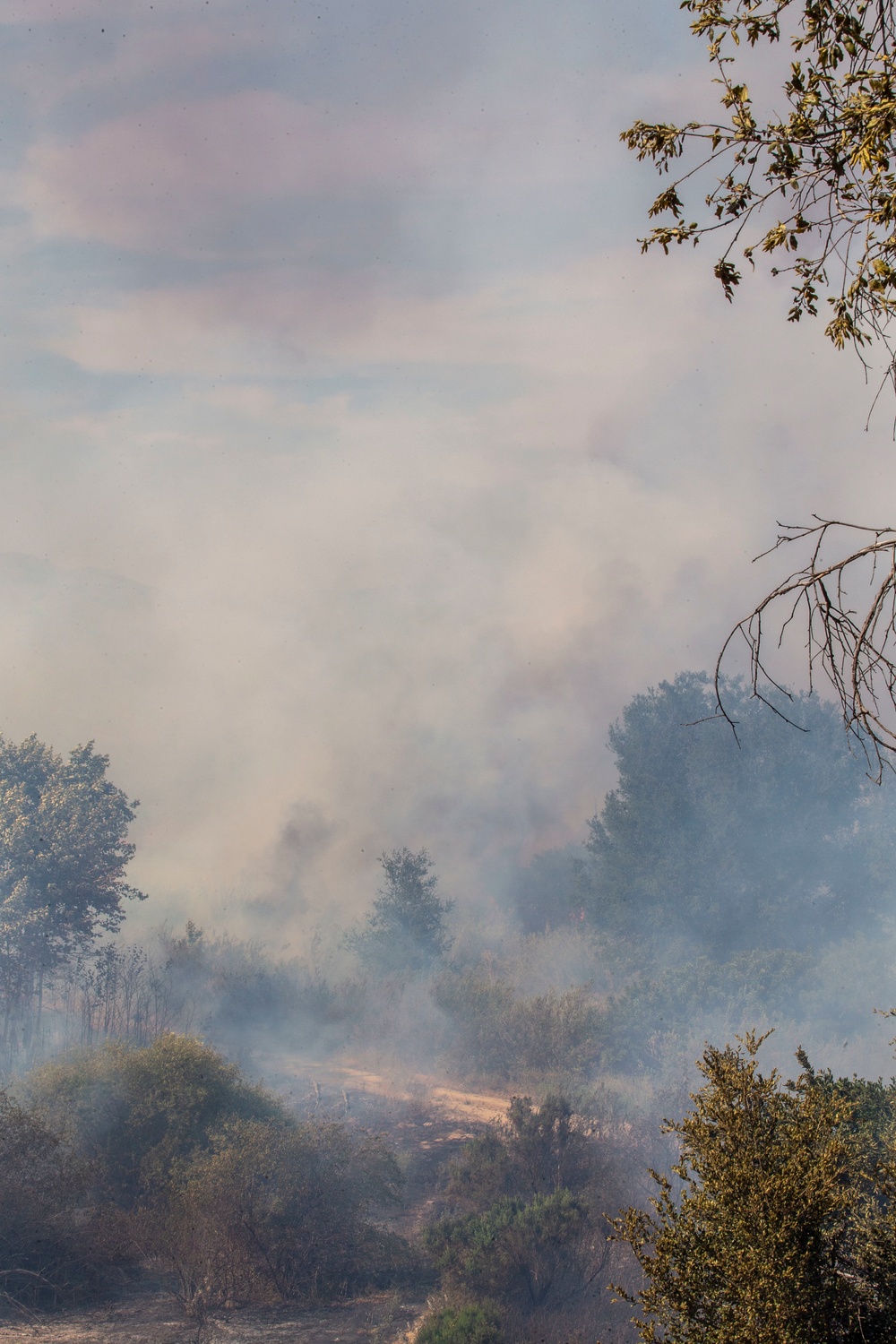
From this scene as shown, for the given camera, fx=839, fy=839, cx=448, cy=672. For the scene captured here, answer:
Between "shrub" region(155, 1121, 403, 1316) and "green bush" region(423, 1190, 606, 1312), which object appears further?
"shrub" region(155, 1121, 403, 1316)

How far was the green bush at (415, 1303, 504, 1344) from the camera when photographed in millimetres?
12531

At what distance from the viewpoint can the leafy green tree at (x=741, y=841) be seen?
139 feet

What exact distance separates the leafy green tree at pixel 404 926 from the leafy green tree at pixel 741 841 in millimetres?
9076

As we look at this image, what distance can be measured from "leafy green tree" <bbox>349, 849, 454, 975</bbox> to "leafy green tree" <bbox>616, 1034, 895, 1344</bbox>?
36.3 m

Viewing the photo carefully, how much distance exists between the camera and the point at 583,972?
4212 cm

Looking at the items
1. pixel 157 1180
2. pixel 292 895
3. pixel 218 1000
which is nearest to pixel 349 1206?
pixel 157 1180

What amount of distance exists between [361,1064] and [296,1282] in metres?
16.8

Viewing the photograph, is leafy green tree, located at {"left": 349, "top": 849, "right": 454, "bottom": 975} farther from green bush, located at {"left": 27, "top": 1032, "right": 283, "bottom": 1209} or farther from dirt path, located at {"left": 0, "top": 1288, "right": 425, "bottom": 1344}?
dirt path, located at {"left": 0, "top": 1288, "right": 425, "bottom": 1344}

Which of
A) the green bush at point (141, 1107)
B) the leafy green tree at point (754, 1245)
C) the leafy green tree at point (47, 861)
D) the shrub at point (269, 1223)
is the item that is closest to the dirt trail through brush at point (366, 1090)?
the green bush at point (141, 1107)

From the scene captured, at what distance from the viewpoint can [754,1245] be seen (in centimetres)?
533

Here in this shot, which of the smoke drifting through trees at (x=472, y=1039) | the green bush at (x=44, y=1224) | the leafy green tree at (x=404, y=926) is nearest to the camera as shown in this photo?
the green bush at (x=44, y=1224)

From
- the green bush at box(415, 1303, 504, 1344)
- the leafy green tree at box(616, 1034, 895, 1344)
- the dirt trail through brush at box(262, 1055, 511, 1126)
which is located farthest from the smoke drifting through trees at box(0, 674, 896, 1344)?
the leafy green tree at box(616, 1034, 895, 1344)

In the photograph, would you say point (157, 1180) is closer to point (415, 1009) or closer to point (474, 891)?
point (415, 1009)

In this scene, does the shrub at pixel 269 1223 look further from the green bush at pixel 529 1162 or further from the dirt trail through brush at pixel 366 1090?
the dirt trail through brush at pixel 366 1090
